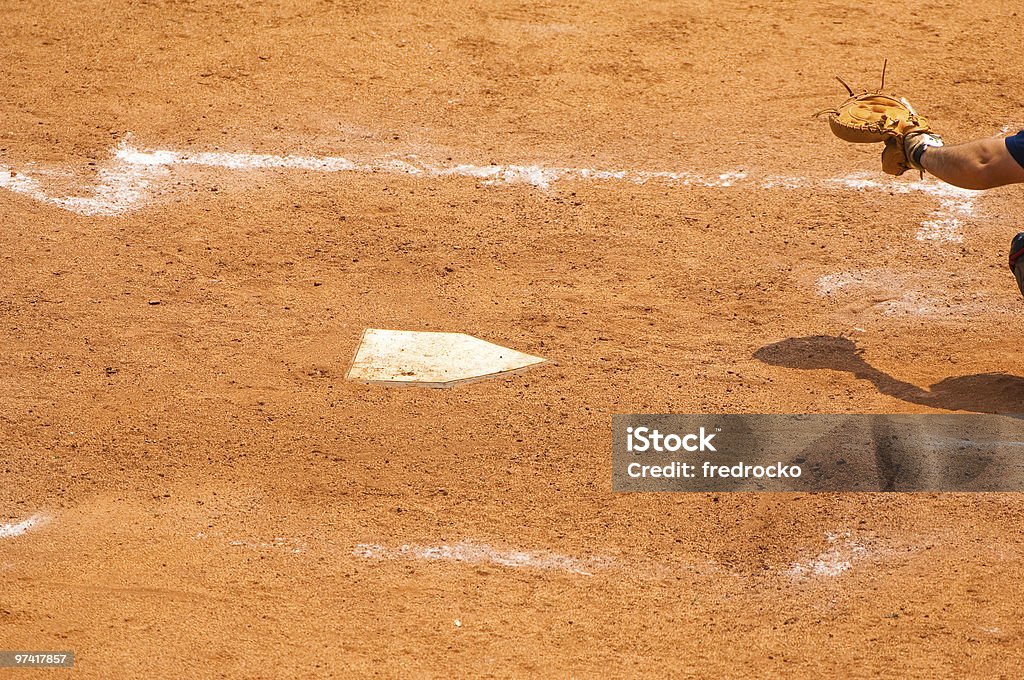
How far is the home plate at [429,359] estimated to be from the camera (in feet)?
17.6

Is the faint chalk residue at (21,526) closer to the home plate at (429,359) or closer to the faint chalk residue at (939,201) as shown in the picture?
the home plate at (429,359)

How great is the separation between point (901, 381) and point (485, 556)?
2210mm

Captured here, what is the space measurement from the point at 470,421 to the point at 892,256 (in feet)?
8.83

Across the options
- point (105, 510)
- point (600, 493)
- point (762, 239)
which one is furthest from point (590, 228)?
point (105, 510)

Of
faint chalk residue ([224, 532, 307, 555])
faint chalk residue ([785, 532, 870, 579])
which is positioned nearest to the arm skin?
faint chalk residue ([785, 532, 870, 579])

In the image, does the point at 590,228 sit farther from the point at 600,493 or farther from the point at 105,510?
the point at 105,510

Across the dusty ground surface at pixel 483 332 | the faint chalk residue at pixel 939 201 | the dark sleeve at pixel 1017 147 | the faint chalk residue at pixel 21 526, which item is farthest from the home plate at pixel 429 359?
the faint chalk residue at pixel 939 201

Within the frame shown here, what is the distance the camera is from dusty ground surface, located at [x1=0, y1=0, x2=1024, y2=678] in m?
4.22

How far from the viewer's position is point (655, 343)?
5.62 meters

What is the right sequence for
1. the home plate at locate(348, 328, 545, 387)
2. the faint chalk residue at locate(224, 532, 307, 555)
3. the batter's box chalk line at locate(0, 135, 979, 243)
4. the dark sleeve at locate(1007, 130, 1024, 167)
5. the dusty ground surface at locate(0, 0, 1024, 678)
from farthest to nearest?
1. the batter's box chalk line at locate(0, 135, 979, 243)
2. the home plate at locate(348, 328, 545, 387)
3. the dark sleeve at locate(1007, 130, 1024, 167)
4. the faint chalk residue at locate(224, 532, 307, 555)
5. the dusty ground surface at locate(0, 0, 1024, 678)

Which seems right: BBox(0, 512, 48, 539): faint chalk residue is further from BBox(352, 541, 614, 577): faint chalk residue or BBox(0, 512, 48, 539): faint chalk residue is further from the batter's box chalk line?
the batter's box chalk line

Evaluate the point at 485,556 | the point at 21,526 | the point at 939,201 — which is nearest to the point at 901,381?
the point at 939,201

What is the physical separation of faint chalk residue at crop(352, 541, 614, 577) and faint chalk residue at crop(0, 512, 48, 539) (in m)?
1.34

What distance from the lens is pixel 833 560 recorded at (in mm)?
4434
